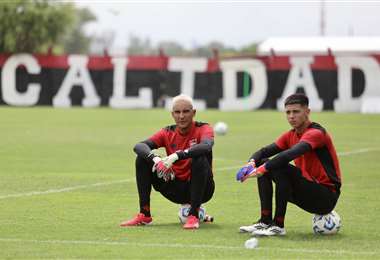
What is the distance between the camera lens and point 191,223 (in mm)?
10969

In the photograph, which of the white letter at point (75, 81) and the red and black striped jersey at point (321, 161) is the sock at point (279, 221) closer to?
the red and black striped jersey at point (321, 161)

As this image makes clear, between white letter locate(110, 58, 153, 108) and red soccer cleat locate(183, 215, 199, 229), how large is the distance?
107ft

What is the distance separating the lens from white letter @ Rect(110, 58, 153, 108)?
43594 mm

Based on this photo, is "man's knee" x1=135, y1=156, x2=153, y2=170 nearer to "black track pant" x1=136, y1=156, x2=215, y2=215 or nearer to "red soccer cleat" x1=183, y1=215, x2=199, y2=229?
"black track pant" x1=136, y1=156, x2=215, y2=215

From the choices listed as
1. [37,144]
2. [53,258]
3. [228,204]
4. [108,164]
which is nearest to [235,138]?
[37,144]

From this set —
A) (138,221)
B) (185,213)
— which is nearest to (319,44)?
(185,213)

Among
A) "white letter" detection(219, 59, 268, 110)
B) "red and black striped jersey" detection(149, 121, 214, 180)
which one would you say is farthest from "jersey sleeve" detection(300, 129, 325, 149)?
"white letter" detection(219, 59, 268, 110)

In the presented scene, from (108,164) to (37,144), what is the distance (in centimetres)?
507

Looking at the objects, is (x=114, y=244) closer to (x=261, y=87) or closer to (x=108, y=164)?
(x=108, y=164)

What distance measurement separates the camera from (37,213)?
12234 millimetres

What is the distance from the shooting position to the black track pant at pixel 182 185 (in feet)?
36.2

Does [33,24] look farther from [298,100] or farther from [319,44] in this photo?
[298,100]

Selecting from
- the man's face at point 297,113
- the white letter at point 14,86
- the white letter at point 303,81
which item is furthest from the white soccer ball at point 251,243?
the white letter at point 14,86

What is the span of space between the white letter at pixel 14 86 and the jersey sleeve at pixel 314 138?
111 ft
